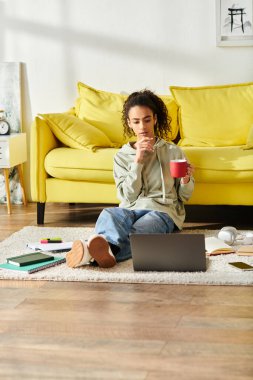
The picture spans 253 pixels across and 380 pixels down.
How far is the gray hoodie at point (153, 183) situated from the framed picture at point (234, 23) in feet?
4.98

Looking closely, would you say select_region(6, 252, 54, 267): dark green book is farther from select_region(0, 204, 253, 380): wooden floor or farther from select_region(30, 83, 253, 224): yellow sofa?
select_region(30, 83, 253, 224): yellow sofa

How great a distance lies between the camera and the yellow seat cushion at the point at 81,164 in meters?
4.67

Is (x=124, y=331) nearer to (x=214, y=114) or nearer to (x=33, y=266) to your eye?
(x=33, y=266)

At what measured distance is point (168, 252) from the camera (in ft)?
11.4

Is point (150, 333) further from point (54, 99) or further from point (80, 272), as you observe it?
point (54, 99)

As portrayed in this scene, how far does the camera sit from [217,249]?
3.81 metres

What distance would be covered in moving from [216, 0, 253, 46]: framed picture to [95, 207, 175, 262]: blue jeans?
1.85 m

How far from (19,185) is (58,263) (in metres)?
2.15

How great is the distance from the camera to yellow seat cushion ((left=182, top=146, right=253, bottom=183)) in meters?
4.46

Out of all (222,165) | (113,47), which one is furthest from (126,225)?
(113,47)

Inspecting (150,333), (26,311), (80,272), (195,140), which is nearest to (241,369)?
(150,333)

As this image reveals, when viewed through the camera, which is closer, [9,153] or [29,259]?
[29,259]

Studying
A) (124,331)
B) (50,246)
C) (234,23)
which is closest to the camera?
(124,331)

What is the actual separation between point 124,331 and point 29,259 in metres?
1.05
